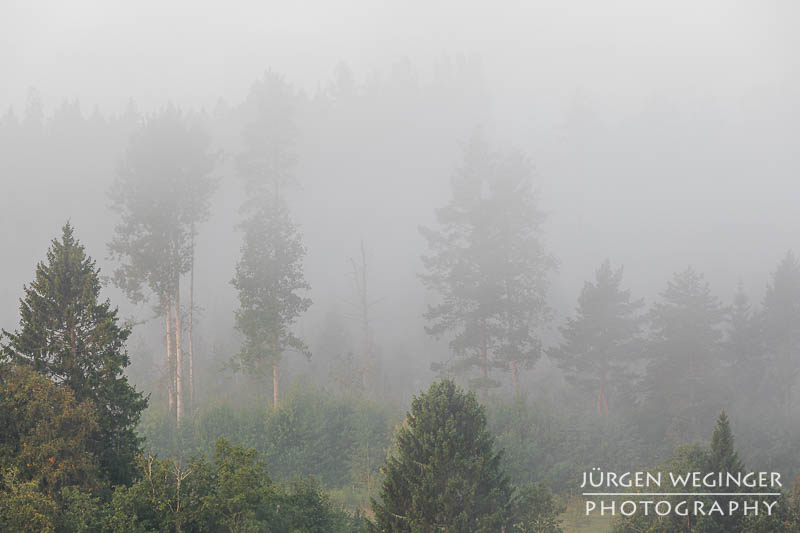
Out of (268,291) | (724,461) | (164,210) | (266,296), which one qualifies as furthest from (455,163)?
(724,461)

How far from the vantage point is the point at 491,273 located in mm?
37125

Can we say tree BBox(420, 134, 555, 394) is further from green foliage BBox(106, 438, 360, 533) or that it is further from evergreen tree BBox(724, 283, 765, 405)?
green foliage BBox(106, 438, 360, 533)

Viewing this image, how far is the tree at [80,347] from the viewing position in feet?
54.9

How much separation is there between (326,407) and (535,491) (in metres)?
17.6

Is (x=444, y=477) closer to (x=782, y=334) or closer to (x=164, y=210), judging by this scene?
(x=164, y=210)

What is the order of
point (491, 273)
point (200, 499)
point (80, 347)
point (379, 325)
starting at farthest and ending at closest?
point (379, 325)
point (491, 273)
point (80, 347)
point (200, 499)

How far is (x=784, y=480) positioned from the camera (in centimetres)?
3031

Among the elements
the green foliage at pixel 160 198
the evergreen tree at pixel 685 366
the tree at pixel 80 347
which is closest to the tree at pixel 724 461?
the evergreen tree at pixel 685 366

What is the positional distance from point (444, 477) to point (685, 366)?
2528 cm

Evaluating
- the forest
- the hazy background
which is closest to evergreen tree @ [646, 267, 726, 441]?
the forest

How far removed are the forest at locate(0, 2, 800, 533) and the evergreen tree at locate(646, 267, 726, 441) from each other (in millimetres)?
158

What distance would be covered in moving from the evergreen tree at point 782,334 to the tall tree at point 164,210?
39431 millimetres

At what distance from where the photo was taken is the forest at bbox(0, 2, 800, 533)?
1555 centimetres

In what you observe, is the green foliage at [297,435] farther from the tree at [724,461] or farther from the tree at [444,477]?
the tree at [724,461]
